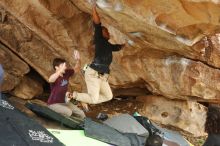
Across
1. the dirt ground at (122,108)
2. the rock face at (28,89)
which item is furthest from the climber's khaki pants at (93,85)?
the rock face at (28,89)

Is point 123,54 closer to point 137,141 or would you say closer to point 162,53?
point 162,53

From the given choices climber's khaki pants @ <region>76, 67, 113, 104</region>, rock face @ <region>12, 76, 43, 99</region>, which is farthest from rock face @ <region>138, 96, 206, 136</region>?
climber's khaki pants @ <region>76, 67, 113, 104</region>

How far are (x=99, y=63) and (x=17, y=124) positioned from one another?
2353 millimetres

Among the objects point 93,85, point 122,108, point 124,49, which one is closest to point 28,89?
point 122,108

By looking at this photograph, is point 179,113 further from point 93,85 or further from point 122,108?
point 93,85

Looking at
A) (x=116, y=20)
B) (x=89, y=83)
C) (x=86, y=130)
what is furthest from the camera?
(x=116, y=20)

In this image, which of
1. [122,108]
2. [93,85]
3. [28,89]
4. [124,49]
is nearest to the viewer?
[93,85]

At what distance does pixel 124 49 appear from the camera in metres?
11.1

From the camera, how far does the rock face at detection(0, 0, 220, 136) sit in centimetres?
979

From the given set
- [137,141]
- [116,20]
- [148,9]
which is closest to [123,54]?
[116,20]

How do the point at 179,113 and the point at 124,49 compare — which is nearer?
the point at 124,49

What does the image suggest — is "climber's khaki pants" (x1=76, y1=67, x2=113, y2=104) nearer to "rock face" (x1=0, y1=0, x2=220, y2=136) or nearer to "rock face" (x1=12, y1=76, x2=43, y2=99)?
"rock face" (x1=0, y1=0, x2=220, y2=136)

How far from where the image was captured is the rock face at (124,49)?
32.1 ft

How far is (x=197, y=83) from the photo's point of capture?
11.2 metres
